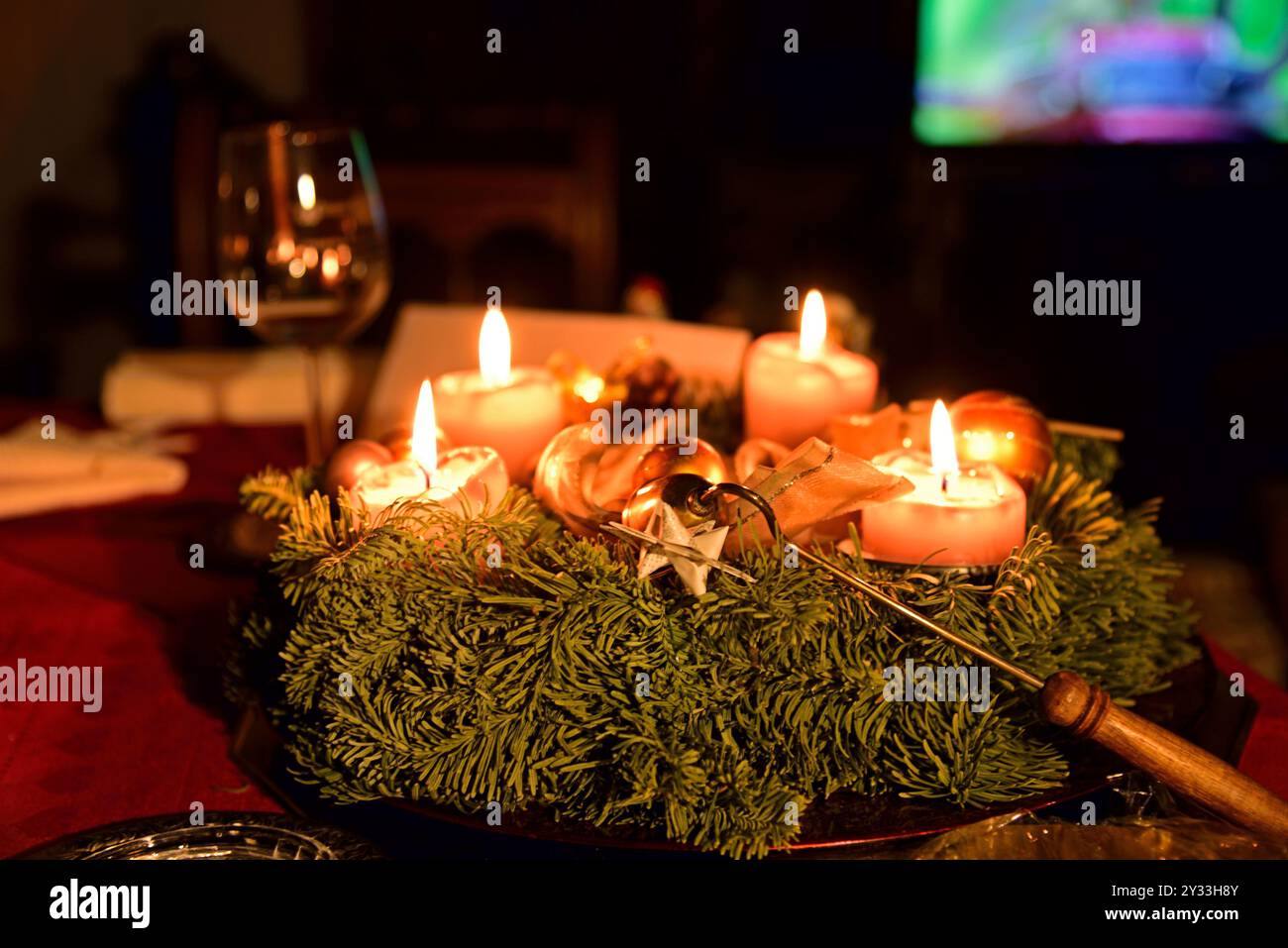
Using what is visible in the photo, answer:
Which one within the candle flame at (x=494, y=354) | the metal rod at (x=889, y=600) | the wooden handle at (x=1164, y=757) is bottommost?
the wooden handle at (x=1164, y=757)

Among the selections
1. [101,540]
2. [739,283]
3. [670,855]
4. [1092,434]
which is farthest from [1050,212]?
[670,855]

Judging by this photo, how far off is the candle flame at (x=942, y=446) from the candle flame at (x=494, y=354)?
287mm

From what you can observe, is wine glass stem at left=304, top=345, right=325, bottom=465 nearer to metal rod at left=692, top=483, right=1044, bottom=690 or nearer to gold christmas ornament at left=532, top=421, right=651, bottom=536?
gold christmas ornament at left=532, top=421, right=651, bottom=536

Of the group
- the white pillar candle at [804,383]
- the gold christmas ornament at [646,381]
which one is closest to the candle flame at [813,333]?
the white pillar candle at [804,383]

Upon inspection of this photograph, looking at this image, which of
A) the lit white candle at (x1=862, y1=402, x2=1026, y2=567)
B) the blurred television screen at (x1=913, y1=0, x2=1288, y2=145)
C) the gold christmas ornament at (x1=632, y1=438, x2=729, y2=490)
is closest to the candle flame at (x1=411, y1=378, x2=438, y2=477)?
the gold christmas ornament at (x1=632, y1=438, x2=729, y2=490)

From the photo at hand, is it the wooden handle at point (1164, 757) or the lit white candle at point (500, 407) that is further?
the lit white candle at point (500, 407)

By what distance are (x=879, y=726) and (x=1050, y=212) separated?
2.77m

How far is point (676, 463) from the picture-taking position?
0.64 meters

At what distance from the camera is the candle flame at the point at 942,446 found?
2.18 feet

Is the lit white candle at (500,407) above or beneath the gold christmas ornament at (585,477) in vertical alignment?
above

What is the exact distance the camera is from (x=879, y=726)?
56 cm

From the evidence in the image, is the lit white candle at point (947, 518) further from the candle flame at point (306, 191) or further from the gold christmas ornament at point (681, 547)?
the candle flame at point (306, 191)

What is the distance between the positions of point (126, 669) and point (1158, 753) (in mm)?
568

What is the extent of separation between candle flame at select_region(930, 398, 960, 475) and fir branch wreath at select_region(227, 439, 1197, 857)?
68 millimetres
